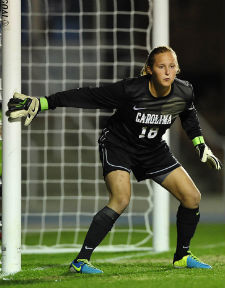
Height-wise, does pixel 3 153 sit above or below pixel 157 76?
below

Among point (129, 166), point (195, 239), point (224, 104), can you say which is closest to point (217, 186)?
point (224, 104)

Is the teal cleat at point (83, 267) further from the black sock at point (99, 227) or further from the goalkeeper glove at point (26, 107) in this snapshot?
the goalkeeper glove at point (26, 107)

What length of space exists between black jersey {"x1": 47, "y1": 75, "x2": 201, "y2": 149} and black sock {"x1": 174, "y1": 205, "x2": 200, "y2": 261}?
0.54 m

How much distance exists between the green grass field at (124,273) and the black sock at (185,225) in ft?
0.56

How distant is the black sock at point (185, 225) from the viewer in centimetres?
615

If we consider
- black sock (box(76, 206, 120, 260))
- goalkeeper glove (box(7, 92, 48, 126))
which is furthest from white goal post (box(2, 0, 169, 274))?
black sock (box(76, 206, 120, 260))

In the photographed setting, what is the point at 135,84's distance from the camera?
19.3ft

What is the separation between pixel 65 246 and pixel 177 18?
15.7 meters

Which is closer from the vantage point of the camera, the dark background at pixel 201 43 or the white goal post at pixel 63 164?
the white goal post at pixel 63 164

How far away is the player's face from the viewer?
5.79 metres

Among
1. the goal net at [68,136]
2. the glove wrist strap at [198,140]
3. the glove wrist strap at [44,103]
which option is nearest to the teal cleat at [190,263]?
the glove wrist strap at [198,140]

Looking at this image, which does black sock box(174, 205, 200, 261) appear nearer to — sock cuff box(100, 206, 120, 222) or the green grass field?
the green grass field

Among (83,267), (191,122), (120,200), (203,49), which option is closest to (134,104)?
(191,122)

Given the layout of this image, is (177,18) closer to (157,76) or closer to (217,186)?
(217,186)
